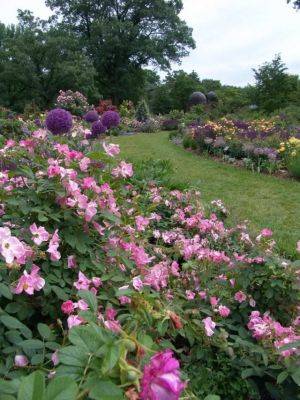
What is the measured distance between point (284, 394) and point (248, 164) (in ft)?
22.0

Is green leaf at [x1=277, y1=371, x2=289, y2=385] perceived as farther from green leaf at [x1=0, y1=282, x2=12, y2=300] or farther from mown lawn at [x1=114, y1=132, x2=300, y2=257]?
mown lawn at [x1=114, y1=132, x2=300, y2=257]

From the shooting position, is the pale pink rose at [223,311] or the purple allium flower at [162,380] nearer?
the purple allium flower at [162,380]

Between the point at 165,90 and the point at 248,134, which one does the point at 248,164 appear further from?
the point at 165,90

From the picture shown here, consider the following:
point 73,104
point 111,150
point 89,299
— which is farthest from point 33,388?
point 73,104

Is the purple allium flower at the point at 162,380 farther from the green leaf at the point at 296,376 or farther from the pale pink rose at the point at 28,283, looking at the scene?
the green leaf at the point at 296,376

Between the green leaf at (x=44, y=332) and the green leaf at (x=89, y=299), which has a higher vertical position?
the green leaf at (x=89, y=299)

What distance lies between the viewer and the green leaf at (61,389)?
0.79m

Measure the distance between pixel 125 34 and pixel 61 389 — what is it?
33.2m

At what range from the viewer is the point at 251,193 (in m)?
6.32

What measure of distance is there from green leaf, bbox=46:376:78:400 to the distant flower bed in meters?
7.04

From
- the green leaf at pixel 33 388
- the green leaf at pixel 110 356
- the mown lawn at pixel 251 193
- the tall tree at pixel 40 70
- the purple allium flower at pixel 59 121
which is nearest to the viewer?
the green leaf at pixel 33 388

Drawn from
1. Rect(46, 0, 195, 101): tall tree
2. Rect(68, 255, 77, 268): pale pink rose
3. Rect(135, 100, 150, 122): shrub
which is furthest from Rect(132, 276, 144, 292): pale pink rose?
Rect(46, 0, 195, 101): tall tree

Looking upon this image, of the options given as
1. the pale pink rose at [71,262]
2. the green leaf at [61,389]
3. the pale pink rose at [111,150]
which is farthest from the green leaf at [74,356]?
the pale pink rose at [111,150]

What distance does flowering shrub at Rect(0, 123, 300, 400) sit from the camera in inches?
38.9
